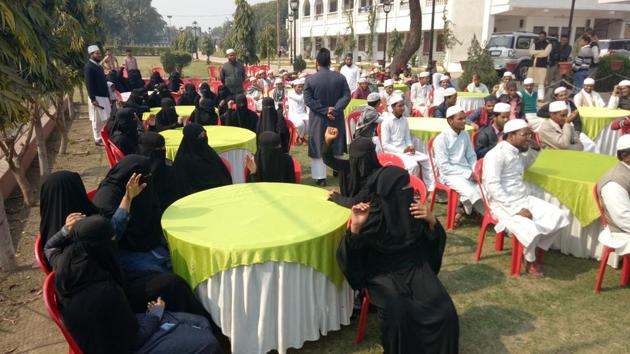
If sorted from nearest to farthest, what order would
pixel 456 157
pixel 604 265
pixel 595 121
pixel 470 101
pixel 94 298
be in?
pixel 94 298
pixel 604 265
pixel 456 157
pixel 595 121
pixel 470 101

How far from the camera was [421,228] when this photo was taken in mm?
3055

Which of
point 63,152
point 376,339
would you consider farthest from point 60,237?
point 63,152

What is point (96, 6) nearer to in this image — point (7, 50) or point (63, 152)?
point (63, 152)

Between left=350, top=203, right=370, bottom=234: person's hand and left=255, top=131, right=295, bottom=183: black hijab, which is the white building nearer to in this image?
left=255, top=131, right=295, bottom=183: black hijab

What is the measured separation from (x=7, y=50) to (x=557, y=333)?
15.2 feet

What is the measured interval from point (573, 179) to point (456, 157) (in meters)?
1.33

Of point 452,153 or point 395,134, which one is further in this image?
point 395,134

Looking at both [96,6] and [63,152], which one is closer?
[63,152]

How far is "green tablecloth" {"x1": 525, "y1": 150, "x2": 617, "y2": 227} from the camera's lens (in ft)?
13.8

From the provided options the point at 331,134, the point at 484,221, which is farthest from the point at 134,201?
the point at 484,221

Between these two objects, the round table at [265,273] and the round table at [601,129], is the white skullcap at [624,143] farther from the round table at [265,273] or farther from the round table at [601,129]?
the round table at [601,129]

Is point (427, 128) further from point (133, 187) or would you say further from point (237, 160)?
point (133, 187)

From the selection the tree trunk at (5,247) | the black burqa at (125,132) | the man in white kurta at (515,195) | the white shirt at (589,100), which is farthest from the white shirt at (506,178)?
the white shirt at (589,100)

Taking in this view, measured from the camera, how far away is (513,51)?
20938mm
